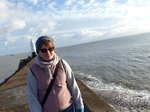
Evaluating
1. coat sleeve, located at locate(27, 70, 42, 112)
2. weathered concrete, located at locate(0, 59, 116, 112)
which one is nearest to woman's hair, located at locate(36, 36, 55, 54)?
coat sleeve, located at locate(27, 70, 42, 112)

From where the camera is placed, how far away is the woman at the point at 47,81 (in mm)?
1905

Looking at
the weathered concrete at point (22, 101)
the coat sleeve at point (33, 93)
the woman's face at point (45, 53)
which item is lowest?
the weathered concrete at point (22, 101)

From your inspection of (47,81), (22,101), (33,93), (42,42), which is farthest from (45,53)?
(22,101)

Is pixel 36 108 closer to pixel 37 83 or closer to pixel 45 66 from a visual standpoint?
pixel 37 83

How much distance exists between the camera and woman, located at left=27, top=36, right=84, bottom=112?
6.25 ft

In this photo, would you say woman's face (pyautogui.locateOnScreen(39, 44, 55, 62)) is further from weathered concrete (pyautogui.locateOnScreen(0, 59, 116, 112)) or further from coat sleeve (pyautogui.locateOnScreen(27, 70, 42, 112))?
weathered concrete (pyautogui.locateOnScreen(0, 59, 116, 112))

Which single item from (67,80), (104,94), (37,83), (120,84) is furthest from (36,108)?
(120,84)

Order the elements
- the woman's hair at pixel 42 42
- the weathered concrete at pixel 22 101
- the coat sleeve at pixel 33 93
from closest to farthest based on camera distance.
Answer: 1. the coat sleeve at pixel 33 93
2. the woman's hair at pixel 42 42
3. the weathered concrete at pixel 22 101

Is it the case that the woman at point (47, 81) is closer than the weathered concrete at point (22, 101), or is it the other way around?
the woman at point (47, 81)

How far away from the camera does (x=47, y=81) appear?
1.93 m

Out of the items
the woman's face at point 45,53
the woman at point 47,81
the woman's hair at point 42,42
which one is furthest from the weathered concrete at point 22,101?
the woman's hair at point 42,42

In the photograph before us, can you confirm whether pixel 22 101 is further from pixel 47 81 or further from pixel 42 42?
pixel 42 42

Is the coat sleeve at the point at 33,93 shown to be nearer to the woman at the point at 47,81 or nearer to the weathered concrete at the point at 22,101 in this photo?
the woman at the point at 47,81

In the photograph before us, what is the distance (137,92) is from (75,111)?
9.35 m
